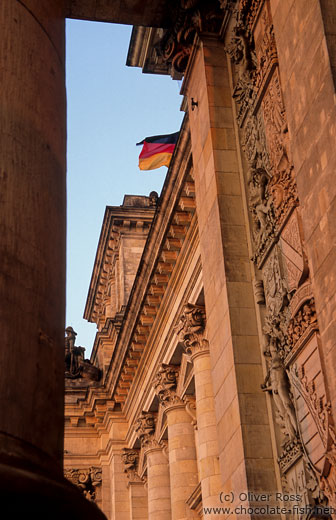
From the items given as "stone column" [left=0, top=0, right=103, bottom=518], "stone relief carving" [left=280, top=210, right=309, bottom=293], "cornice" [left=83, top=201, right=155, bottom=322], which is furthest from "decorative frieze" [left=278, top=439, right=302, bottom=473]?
"cornice" [left=83, top=201, right=155, bottom=322]

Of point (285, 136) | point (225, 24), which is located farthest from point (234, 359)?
point (225, 24)

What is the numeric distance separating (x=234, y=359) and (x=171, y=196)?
11.4 metres

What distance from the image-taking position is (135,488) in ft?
104

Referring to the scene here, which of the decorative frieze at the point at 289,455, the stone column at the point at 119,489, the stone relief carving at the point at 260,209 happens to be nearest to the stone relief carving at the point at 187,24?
the stone relief carving at the point at 260,209

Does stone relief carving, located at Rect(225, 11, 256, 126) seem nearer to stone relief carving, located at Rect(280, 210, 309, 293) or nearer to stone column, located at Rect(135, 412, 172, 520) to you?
stone relief carving, located at Rect(280, 210, 309, 293)

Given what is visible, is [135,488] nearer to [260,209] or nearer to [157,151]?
[157,151]

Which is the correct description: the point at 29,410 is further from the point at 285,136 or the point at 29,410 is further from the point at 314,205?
the point at 285,136

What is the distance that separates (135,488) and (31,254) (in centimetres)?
2999

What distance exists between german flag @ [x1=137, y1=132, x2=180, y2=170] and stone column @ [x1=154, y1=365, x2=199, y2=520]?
878 cm

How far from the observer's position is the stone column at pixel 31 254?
2.70m

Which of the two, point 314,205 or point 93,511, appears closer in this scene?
point 93,511

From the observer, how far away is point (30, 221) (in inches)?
122

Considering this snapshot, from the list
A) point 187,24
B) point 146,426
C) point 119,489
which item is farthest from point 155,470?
point 187,24

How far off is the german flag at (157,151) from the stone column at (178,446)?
28.8ft
